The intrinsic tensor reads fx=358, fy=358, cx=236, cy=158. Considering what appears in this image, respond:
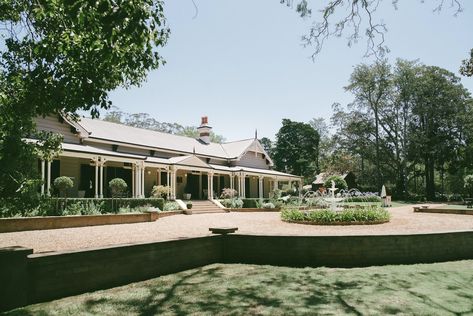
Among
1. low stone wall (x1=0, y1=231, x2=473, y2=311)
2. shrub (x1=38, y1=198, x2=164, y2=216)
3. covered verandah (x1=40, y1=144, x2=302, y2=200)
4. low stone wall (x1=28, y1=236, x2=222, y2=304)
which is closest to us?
low stone wall (x1=0, y1=231, x2=473, y2=311)

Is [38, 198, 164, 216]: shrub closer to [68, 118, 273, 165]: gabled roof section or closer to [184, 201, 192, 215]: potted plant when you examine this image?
[184, 201, 192, 215]: potted plant

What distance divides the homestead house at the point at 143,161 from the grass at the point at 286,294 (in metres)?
11.2

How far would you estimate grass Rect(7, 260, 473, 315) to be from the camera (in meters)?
5.01

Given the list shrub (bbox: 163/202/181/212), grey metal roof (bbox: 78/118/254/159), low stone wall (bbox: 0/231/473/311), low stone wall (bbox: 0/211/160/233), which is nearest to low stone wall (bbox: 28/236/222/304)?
low stone wall (bbox: 0/231/473/311)

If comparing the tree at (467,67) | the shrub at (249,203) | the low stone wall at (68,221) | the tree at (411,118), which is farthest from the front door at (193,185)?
the tree at (411,118)

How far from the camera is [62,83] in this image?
22.8 ft

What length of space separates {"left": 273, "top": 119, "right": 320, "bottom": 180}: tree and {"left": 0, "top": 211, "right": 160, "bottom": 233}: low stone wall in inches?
1844

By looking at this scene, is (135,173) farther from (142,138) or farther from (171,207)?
(142,138)

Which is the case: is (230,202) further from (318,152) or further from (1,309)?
(318,152)

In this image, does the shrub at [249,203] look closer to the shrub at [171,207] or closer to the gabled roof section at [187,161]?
the gabled roof section at [187,161]

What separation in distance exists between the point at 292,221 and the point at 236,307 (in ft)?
35.1

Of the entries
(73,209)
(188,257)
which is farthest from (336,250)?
(73,209)

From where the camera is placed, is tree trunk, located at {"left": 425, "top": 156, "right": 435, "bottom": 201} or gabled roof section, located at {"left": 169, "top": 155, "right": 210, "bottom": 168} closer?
gabled roof section, located at {"left": 169, "top": 155, "right": 210, "bottom": 168}

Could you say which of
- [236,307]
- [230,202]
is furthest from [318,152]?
[236,307]
